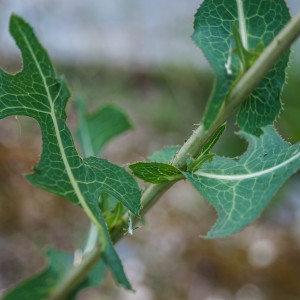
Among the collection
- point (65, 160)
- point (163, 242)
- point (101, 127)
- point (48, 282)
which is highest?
point (65, 160)

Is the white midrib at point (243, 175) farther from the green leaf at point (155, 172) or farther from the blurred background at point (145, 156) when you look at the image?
the blurred background at point (145, 156)

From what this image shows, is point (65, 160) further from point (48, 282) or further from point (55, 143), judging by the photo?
point (48, 282)

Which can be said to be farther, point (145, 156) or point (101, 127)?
point (145, 156)

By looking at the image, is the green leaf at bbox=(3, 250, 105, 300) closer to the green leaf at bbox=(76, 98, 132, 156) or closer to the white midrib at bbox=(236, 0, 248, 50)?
the green leaf at bbox=(76, 98, 132, 156)

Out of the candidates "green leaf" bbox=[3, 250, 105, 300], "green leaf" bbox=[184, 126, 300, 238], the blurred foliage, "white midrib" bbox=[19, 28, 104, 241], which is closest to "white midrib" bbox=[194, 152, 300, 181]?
"green leaf" bbox=[184, 126, 300, 238]

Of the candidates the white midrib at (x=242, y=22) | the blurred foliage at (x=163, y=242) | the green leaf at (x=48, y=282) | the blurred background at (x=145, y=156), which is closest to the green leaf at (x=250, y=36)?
the white midrib at (x=242, y=22)

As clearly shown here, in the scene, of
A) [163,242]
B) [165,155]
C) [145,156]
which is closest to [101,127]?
[165,155]
